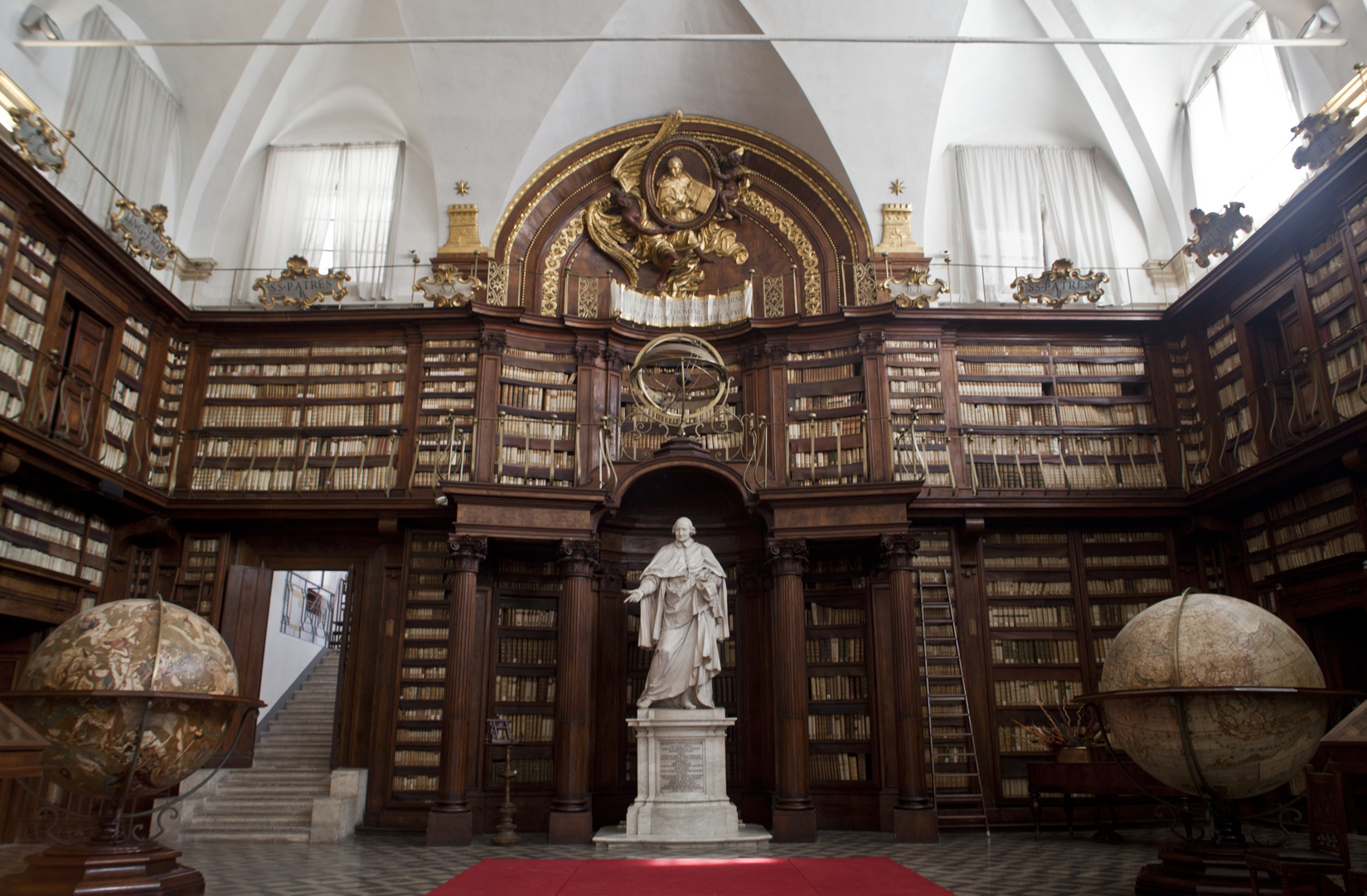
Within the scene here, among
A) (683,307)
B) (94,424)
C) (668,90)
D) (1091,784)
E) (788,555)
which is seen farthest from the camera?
(668,90)

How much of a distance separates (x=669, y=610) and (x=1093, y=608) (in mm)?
4727

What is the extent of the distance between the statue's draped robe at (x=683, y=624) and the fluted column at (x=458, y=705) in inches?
68.0

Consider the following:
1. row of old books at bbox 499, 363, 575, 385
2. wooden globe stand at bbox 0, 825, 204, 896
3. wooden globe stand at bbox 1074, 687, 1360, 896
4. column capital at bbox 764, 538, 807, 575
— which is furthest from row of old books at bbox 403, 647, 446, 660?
wooden globe stand at bbox 1074, 687, 1360, 896

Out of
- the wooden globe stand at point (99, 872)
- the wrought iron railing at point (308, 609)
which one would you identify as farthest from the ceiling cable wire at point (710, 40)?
the wrought iron railing at point (308, 609)

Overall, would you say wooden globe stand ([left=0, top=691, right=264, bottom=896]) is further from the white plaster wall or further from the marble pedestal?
the white plaster wall

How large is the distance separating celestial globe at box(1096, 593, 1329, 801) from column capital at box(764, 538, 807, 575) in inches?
169

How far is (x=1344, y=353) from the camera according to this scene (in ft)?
27.5

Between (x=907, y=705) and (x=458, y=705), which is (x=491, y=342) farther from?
(x=907, y=705)

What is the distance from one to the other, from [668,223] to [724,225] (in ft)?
2.49

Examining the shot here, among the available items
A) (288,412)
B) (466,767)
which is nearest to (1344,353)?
(466,767)

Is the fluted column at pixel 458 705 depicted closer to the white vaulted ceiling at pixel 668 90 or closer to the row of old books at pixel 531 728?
the row of old books at pixel 531 728

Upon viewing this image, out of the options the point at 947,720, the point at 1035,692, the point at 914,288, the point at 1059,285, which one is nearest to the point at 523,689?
the point at 947,720

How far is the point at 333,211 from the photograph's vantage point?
12.1m

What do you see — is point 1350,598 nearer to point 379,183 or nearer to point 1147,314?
point 1147,314
